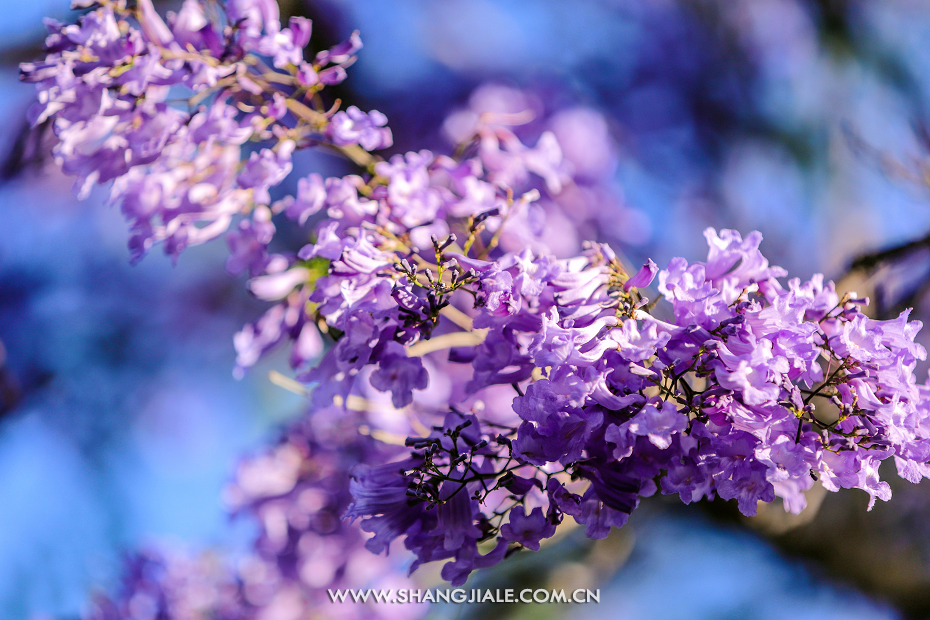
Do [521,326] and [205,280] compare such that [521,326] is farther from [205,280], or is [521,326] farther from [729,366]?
[205,280]

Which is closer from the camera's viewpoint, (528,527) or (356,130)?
(528,527)

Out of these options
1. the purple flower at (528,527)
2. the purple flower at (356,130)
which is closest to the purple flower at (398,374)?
the purple flower at (528,527)

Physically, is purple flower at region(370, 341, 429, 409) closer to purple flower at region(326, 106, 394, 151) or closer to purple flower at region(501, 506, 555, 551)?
purple flower at region(501, 506, 555, 551)

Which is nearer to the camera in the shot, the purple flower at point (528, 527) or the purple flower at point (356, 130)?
the purple flower at point (528, 527)

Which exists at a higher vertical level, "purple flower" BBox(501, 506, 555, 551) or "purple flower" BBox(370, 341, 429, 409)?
"purple flower" BBox(370, 341, 429, 409)

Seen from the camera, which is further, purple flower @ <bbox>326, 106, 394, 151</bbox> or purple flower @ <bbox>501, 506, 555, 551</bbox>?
purple flower @ <bbox>326, 106, 394, 151</bbox>

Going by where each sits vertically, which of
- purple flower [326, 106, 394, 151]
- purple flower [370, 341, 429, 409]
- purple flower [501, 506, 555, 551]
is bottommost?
purple flower [501, 506, 555, 551]

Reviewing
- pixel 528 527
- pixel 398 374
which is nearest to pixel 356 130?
pixel 398 374

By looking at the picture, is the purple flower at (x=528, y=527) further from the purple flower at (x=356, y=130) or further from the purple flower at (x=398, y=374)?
the purple flower at (x=356, y=130)

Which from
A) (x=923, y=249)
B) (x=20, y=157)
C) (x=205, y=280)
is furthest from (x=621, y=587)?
(x=20, y=157)

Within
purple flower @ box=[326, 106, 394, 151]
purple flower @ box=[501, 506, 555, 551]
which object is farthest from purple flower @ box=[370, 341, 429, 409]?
purple flower @ box=[326, 106, 394, 151]

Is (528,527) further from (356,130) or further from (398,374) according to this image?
(356,130)
